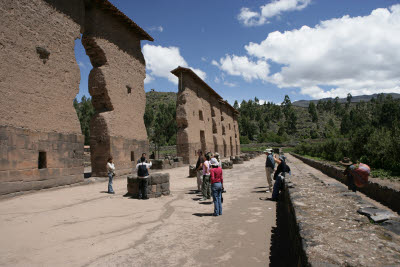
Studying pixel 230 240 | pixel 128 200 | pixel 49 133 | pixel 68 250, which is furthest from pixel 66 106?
pixel 230 240

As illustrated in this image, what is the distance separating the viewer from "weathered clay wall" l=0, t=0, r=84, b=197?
9.43 meters

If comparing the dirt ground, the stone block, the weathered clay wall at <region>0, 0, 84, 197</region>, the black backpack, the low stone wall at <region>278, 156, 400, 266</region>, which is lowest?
the dirt ground

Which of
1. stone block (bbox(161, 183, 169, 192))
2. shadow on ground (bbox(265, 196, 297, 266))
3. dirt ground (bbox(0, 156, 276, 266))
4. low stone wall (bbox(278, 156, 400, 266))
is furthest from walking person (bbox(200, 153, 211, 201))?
low stone wall (bbox(278, 156, 400, 266))

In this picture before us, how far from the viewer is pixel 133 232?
18.3 feet

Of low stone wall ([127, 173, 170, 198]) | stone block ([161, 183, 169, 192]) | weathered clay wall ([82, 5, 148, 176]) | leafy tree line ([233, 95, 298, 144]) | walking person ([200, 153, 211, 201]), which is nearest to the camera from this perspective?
walking person ([200, 153, 211, 201])

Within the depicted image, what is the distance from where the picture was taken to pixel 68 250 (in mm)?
4543

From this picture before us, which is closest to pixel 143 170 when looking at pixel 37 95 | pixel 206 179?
pixel 206 179

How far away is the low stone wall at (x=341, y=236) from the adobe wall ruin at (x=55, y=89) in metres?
9.70

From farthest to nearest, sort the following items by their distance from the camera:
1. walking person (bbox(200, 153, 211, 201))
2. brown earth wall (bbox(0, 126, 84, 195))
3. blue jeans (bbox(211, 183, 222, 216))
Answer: brown earth wall (bbox(0, 126, 84, 195)) < walking person (bbox(200, 153, 211, 201)) < blue jeans (bbox(211, 183, 222, 216))

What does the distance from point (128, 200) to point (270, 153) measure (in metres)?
5.49

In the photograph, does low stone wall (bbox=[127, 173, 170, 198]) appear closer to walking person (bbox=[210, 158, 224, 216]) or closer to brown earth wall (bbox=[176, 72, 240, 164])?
walking person (bbox=[210, 158, 224, 216])

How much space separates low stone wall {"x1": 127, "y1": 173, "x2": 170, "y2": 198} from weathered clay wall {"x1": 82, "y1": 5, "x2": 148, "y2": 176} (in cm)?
533

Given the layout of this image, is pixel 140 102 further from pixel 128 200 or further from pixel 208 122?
pixel 208 122

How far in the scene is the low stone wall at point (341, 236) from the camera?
262 cm
